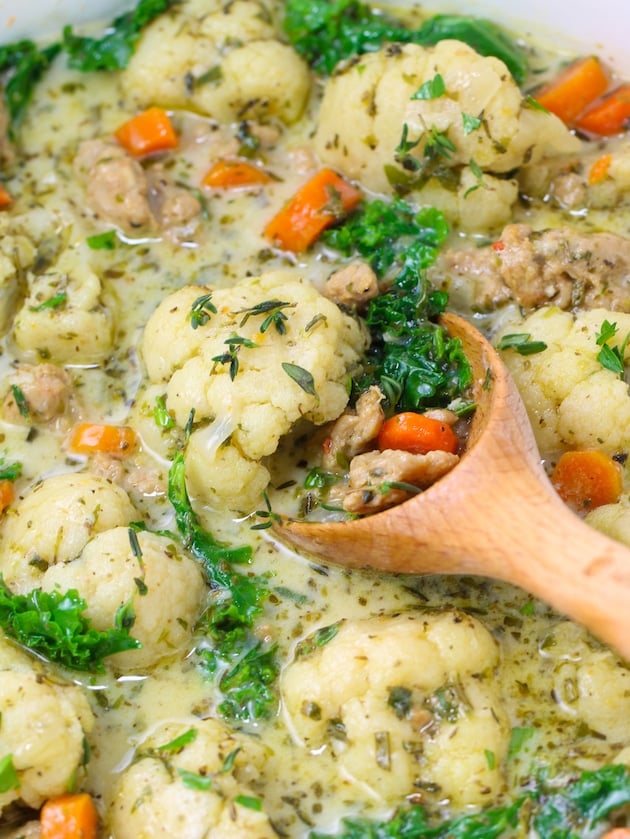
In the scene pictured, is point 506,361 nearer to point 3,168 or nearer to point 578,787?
point 578,787

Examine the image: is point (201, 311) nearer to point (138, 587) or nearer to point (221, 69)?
point (138, 587)

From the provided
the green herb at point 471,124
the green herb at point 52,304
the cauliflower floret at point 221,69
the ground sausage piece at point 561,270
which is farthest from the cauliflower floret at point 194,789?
the cauliflower floret at point 221,69

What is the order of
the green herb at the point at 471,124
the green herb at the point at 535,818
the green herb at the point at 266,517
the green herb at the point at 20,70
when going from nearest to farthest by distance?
the green herb at the point at 535,818 → the green herb at the point at 266,517 → the green herb at the point at 471,124 → the green herb at the point at 20,70

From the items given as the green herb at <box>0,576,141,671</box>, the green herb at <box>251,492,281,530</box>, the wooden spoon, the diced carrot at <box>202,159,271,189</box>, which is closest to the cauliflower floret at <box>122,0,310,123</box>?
the diced carrot at <box>202,159,271,189</box>

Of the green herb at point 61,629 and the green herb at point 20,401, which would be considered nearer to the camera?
the green herb at point 61,629

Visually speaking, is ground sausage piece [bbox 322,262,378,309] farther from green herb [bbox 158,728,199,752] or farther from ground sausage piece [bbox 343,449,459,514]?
green herb [bbox 158,728,199,752]

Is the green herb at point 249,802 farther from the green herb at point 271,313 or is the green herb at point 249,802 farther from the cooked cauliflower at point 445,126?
the cooked cauliflower at point 445,126

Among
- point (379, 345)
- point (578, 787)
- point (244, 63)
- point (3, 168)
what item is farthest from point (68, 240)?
point (578, 787)
